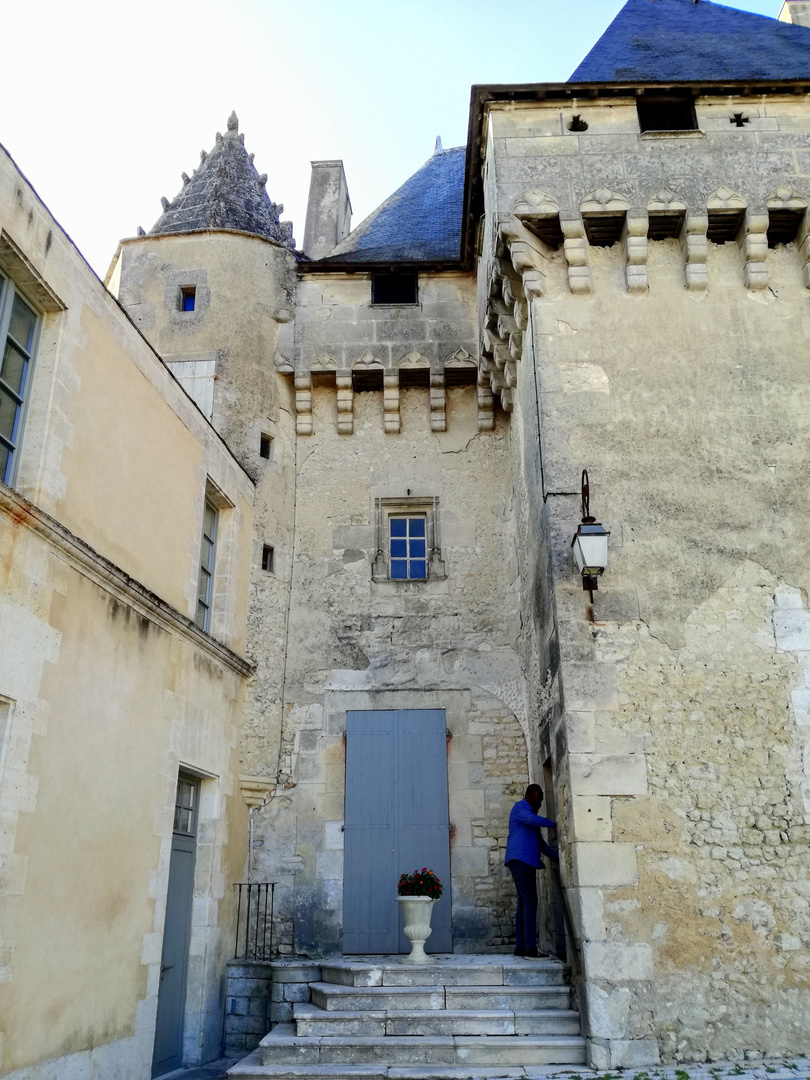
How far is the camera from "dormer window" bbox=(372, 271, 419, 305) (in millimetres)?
9648

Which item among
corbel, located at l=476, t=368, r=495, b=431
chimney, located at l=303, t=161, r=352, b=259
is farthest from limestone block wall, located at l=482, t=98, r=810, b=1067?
chimney, located at l=303, t=161, r=352, b=259

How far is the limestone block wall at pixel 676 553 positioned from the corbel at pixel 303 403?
6.70ft

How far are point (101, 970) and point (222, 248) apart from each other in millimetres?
6865

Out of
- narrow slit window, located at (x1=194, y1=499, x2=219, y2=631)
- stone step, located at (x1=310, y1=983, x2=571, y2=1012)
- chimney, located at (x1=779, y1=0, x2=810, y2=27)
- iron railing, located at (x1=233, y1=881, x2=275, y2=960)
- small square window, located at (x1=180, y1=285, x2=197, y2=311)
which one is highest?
chimney, located at (x1=779, y1=0, x2=810, y2=27)

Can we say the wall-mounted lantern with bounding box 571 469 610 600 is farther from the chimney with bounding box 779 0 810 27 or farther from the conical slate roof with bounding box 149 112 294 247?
the chimney with bounding box 779 0 810 27

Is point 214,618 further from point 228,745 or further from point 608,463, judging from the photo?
point 608,463

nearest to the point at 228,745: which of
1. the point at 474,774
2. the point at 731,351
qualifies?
the point at 474,774

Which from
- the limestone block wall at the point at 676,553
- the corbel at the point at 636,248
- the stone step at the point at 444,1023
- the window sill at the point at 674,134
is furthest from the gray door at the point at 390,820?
the window sill at the point at 674,134

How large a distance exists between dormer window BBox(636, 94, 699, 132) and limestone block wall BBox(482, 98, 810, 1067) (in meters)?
0.18

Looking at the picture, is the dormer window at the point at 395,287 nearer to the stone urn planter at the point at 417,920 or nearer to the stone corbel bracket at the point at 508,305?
the stone corbel bracket at the point at 508,305

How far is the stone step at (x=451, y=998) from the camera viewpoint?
5.50 meters

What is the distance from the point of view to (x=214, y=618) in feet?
25.2

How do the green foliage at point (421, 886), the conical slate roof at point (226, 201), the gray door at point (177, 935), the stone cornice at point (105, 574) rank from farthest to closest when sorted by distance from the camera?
the conical slate roof at point (226, 201) < the green foliage at point (421, 886) < the gray door at point (177, 935) < the stone cornice at point (105, 574)

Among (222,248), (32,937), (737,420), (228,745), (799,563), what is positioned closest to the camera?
(32,937)
